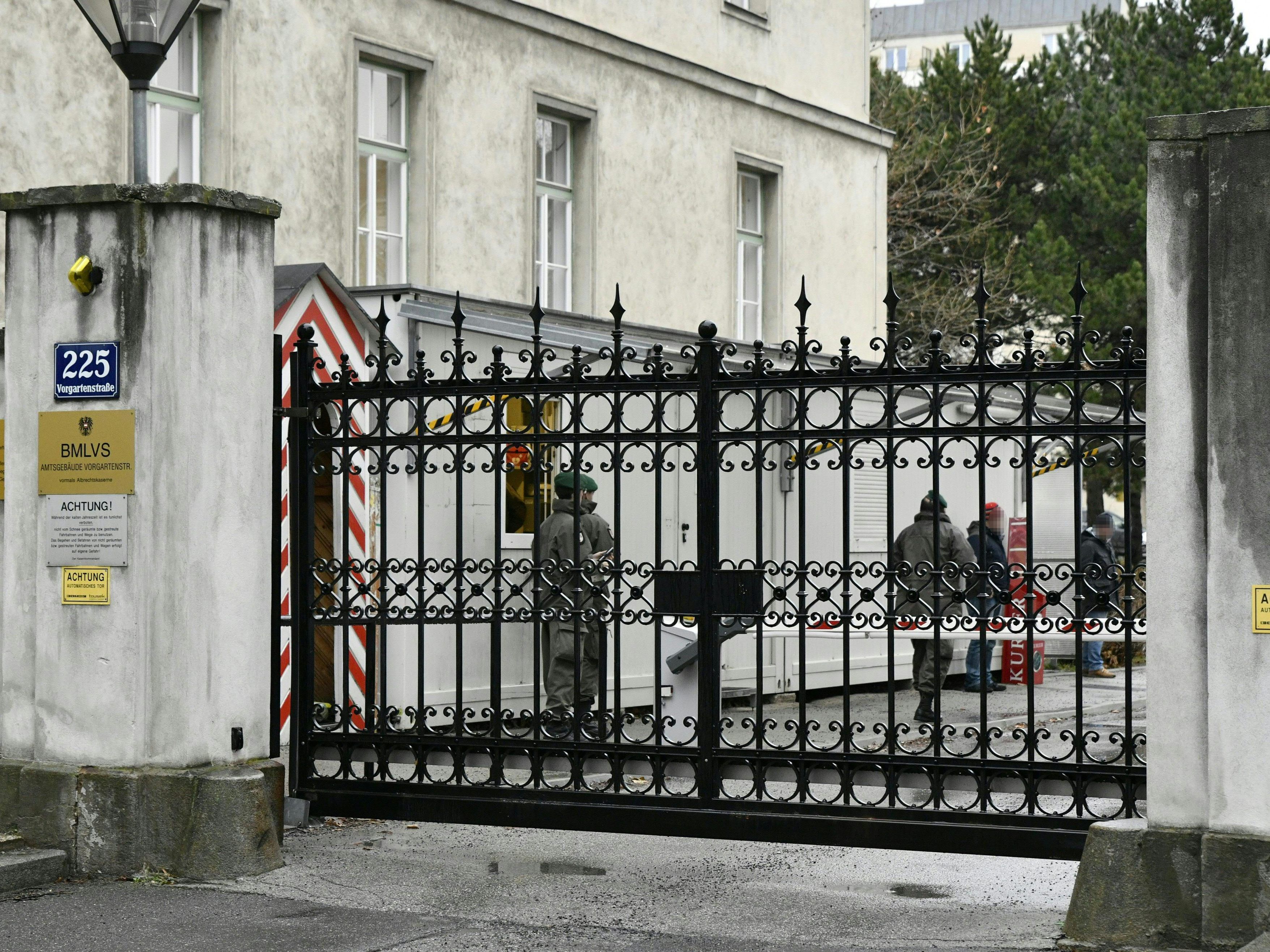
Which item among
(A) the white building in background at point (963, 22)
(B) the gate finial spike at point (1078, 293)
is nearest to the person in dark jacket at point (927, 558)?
(B) the gate finial spike at point (1078, 293)

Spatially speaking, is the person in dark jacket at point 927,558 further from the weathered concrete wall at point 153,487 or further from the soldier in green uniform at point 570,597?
the weathered concrete wall at point 153,487

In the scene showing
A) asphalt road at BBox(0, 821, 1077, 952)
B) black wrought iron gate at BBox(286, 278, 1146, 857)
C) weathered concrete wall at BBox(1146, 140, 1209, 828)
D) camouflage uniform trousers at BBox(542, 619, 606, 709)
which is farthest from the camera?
camouflage uniform trousers at BBox(542, 619, 606, 709)

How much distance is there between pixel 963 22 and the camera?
9525 centimetres

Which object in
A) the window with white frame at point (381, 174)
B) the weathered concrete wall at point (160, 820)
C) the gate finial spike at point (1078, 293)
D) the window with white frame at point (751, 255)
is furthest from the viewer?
the window with white frame at point (751, 255)

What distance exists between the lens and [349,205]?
15.7m

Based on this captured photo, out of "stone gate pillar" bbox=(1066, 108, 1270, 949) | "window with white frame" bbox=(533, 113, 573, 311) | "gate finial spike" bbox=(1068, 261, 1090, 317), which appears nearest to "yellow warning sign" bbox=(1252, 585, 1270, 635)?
"stone gate pillar" bbox=(1066, 108, 1270, 949)

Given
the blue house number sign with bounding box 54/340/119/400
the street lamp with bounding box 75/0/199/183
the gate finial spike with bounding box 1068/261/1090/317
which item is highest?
the street lamp with bounding box 75/0/199/183

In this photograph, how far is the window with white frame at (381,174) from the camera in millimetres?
16172

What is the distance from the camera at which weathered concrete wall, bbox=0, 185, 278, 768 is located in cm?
792

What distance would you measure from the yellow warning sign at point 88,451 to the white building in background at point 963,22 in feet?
277

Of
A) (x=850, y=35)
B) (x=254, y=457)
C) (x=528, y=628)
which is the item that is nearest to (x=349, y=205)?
(x=528, y=628)

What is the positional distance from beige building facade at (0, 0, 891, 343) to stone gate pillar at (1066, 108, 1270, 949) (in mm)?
8672

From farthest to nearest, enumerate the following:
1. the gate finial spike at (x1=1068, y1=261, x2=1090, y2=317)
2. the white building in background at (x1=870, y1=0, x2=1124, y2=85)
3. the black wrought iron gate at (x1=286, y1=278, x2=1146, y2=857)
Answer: the white building in background at (x1=870, y1=0, x2=1124, y2=85)
the black wrought iron gate at (x1=286, y1=278, x2=1146, y2=857)
the gate finial spike at (x1=1068, y1=261, x2=1090, y2=317)

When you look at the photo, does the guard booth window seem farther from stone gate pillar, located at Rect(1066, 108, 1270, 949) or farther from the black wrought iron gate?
stone gate pillar, located at Rect(1066, 108, 1270, 949)
